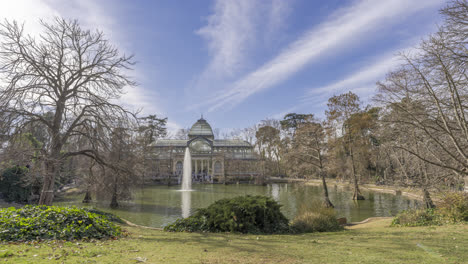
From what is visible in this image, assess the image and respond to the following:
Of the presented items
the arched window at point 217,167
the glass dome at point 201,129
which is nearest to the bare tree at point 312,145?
the arched window at point 217,167

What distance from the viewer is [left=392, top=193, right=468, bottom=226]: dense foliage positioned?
30.9ft

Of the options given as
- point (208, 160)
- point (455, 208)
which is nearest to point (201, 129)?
point (208, 160)

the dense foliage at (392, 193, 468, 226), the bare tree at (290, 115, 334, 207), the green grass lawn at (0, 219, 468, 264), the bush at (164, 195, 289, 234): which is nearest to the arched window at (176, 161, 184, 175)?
the bare tree at (290, 115, 334, 207)

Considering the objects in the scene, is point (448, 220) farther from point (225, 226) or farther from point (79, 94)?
point (79, 94)

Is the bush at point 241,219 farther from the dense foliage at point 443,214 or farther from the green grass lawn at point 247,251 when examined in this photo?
the dense foliage at point 443,214

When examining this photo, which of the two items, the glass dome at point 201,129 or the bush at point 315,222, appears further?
the glass dome at point 201,129

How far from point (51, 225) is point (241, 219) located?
5462mm

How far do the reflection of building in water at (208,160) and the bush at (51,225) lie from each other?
36.2 metres

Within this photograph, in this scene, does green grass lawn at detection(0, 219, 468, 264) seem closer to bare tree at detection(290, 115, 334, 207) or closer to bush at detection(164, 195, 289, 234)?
bush at detection(164, 195, 289, 234)

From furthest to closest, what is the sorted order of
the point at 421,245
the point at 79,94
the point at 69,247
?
the point at 79,94 < the point at 421,245 < the point at 69,247

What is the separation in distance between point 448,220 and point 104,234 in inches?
466

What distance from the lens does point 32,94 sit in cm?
937

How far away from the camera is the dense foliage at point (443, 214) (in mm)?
9414

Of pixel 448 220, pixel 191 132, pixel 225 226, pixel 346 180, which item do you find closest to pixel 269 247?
pixel 225 226
